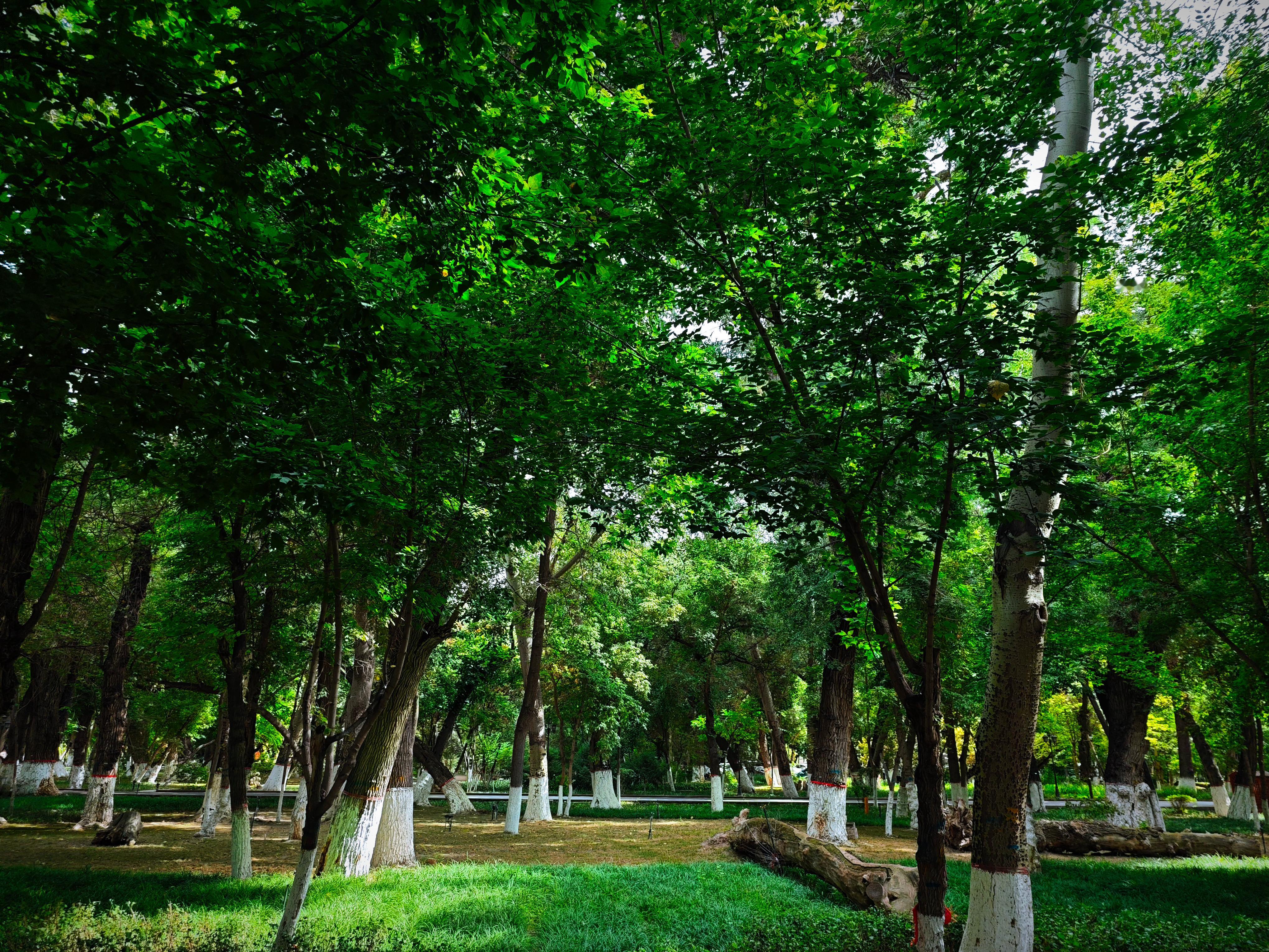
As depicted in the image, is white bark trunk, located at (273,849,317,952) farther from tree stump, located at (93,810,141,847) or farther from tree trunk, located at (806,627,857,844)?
tree stump, located at (93,810,141,847)

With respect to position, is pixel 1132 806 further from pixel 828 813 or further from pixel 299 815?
pixel 299 815

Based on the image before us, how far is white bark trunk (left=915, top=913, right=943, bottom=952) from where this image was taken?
514cm

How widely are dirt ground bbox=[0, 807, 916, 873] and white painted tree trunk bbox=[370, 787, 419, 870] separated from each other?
117cm

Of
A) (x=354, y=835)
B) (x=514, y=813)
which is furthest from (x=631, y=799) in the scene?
(x=354, y=835)

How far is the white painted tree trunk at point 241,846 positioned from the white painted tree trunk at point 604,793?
1631cm

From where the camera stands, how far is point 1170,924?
24.3 feet

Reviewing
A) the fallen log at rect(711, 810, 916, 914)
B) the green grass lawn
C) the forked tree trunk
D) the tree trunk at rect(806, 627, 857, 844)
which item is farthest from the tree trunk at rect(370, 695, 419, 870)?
the forked tree trunk

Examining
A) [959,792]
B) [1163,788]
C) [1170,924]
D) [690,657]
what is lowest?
[1163,788]

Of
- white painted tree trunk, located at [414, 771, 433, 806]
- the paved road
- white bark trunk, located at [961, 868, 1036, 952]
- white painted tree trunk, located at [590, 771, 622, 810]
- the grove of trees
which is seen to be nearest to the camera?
the grove of trees

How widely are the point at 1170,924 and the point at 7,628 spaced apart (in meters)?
11.2

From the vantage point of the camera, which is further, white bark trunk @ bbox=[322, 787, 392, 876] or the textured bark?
the textured bark

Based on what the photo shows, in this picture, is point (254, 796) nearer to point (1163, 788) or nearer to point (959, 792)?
point (959, 792)

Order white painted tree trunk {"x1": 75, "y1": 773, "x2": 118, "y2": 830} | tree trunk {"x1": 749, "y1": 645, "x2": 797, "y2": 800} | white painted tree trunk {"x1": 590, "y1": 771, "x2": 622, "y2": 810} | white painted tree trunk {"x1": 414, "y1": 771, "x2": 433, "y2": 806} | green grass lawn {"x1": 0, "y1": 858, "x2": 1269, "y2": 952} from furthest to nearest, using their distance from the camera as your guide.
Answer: white painted tree trunk {"x1": 414, "y1": 771, "x2": 433, "y2": 806}, tree trunk {"x1": 749, "y1": 645, "x2": 797, "y2": 800}, white painted tree trunk {"x1": 590, "y1": 771, "x2": 622, "y2": 810}, white painted tree trunk {"x1": 75, "y1": 773, "x2": 118, "y2": 830}, green grass lawn {"x1": 0, "y1": 858, "x2": 1269, "y2": 952}

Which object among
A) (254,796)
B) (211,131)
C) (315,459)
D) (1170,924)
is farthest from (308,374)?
(254,796)
